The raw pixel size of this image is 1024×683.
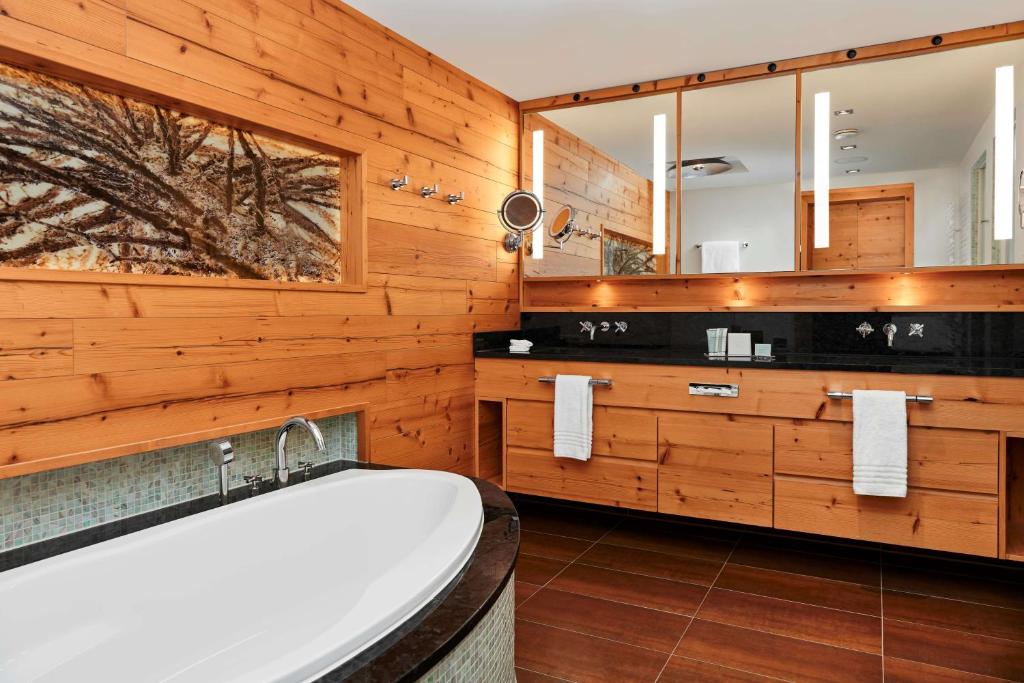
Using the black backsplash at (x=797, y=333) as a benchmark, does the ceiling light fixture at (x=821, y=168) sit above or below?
above

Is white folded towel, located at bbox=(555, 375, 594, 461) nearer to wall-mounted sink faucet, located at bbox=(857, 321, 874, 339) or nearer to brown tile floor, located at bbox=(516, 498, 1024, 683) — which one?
brown tile floor, located at bbox=(516, 498, 1024, 683)

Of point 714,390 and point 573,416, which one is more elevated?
point 714,390

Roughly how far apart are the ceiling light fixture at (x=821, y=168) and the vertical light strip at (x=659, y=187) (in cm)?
71

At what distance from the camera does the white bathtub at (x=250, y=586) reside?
144 cm

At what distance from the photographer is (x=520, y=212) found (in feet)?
12.2

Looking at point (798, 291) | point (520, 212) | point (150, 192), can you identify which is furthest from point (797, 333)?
point (150, 192)

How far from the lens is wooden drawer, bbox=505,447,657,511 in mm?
3131

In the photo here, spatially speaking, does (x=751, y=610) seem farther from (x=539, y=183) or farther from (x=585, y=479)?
(x=539, y=183)

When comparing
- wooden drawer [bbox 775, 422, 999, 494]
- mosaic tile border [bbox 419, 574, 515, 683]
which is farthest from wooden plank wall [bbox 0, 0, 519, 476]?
wooden drawer [bbox 775, 422, 999, 494]

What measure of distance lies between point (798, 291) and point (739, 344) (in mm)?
381

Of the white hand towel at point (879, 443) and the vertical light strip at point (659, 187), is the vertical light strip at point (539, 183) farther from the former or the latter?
the white hand towel at point (879, 443)

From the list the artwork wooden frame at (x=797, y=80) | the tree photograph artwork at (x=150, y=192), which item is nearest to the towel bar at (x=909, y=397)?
the artwork wooden frame at (x=797, y=80)

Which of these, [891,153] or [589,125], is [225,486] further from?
[891,153]

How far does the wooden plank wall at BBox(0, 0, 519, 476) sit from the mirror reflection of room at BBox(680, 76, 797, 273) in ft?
3.26
